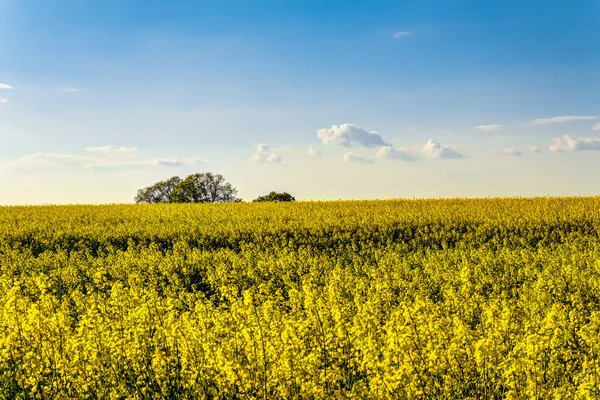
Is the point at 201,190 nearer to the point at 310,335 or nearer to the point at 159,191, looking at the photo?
the point at 159,191

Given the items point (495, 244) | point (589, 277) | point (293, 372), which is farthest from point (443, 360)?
point (495, 244)

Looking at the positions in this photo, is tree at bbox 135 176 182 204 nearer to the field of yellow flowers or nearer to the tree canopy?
the tree canopy

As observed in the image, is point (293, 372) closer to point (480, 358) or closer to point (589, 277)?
point (480, 358)

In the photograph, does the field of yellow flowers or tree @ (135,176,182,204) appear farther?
tree @ (135,176,182,204)

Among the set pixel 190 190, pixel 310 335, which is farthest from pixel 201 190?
pixel 310 335

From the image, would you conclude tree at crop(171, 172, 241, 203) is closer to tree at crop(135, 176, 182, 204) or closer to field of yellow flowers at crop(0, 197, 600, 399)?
tree at crop(135, 176, 182, 204)

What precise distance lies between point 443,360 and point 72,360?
458 centimetres

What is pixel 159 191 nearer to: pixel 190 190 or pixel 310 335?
pixel 190 190

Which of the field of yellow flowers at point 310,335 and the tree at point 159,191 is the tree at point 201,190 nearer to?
the tree at point 159,191

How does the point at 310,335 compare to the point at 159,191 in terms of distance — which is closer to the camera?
the point at 310,335

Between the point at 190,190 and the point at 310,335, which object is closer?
the point at 310,335

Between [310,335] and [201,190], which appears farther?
[201,190]

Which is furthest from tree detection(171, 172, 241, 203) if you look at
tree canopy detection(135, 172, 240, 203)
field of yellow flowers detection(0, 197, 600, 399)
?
field of yellow flowers detection(0, 197, 600, 399)

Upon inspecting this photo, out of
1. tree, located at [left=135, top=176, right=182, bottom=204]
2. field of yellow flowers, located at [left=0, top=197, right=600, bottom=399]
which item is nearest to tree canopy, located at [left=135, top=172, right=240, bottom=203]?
tree, located at [left=135, top=176, right=182, bottom=204]
